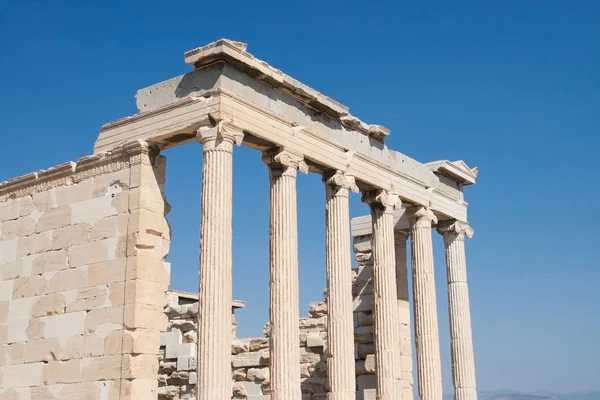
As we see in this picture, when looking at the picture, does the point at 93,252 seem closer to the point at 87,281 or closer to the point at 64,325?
the point at 87,281

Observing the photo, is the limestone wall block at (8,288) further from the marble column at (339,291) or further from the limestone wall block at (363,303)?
the limestone wall block at (363,303)

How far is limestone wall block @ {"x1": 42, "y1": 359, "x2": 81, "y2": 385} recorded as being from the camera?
694 inches

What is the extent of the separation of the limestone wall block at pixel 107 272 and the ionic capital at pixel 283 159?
12.1 ft

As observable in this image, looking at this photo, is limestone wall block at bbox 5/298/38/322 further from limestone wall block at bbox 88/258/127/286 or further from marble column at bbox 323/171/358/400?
marble column at bbox 323/171/358/400

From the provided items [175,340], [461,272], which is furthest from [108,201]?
[461,272]

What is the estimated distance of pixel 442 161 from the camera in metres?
24.2

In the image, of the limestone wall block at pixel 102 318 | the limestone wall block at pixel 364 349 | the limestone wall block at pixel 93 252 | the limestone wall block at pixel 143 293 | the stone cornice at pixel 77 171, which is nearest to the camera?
the limestone wall block at pixel 143 293

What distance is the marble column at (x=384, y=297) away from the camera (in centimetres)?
2059

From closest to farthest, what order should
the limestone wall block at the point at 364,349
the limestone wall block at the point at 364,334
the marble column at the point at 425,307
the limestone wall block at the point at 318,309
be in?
the marble column at the point at 425,307, the limestone wall block at the point at 364,349, the limestone wall block at the point at 364,334, the limestone wall block at the point at 318,309

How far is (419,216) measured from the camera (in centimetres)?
2305

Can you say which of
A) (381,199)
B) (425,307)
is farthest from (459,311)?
(381,199)

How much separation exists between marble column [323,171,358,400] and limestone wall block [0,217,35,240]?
670cm

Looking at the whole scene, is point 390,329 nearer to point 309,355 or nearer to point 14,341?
point 309,355

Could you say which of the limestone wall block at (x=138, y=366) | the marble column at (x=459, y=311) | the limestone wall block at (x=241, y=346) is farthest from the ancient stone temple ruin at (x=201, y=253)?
the marble column at (x=459, y=311)
